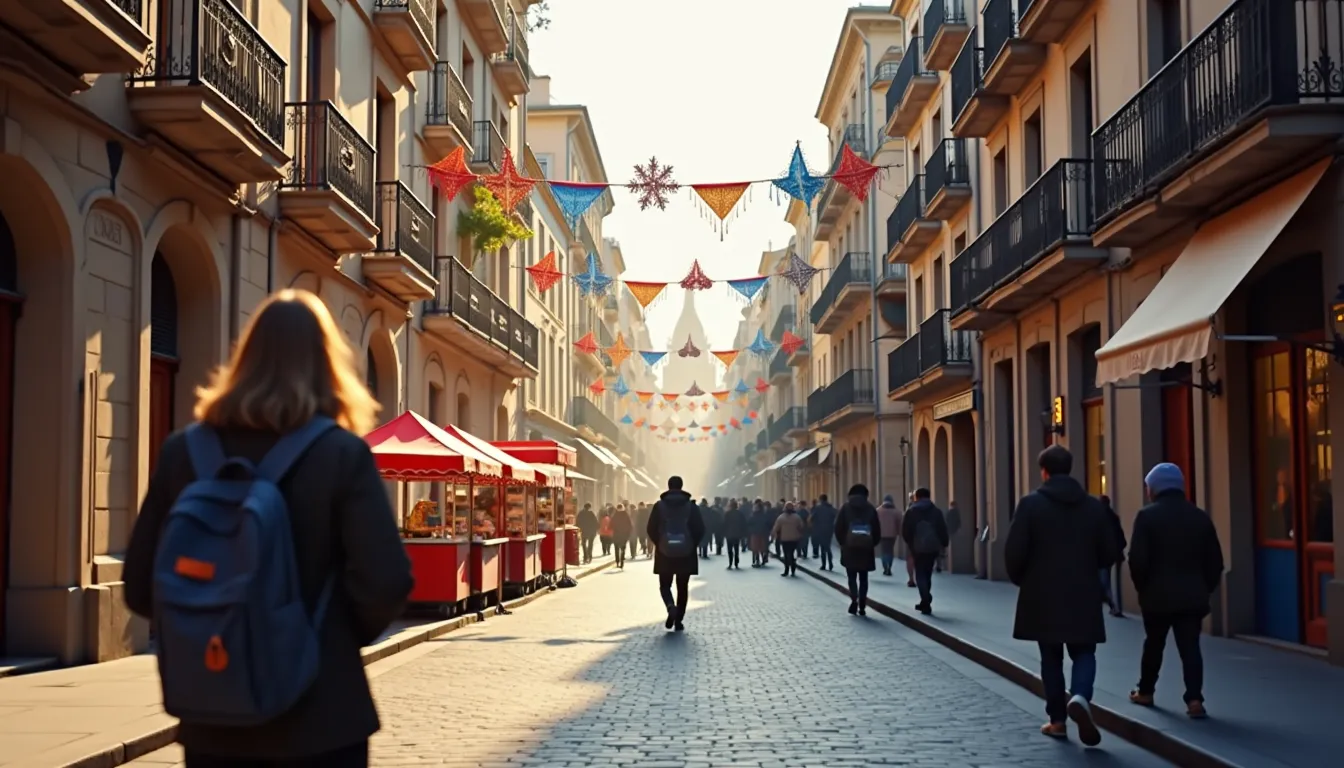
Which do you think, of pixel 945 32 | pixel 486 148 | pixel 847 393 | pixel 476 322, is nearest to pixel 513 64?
pixel 486 148

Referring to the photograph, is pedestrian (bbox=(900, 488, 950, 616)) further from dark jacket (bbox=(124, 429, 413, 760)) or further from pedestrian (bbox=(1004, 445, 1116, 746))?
dark jacket (bbox=(124, 429, 413, 760))

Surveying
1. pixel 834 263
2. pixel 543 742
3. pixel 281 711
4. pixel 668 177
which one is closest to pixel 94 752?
pixel 543 742

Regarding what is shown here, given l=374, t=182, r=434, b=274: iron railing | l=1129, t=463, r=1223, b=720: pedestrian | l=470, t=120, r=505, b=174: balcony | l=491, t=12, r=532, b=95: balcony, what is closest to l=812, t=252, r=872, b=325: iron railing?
l=491, t=12, r=532, b=95: balcony

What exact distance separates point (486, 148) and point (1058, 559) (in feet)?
78.8

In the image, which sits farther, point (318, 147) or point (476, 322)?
point (476, 322)

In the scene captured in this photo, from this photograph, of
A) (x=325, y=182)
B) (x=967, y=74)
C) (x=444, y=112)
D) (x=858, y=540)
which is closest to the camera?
(x=325, y=182)

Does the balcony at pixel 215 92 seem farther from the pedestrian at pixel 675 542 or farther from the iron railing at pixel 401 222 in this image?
the iron railing at pixel 401 222

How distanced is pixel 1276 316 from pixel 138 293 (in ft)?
35.9

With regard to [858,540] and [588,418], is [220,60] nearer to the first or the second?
[858,540]

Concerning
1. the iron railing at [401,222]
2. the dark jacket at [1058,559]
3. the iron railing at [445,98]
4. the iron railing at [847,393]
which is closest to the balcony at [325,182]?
the iron railing at [401,222]

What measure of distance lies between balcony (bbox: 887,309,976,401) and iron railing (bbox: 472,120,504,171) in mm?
9813

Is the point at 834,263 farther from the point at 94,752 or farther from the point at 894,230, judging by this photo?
the point at 94,752

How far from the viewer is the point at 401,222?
2216 centimetres

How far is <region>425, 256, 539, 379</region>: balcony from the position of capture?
2583cm
